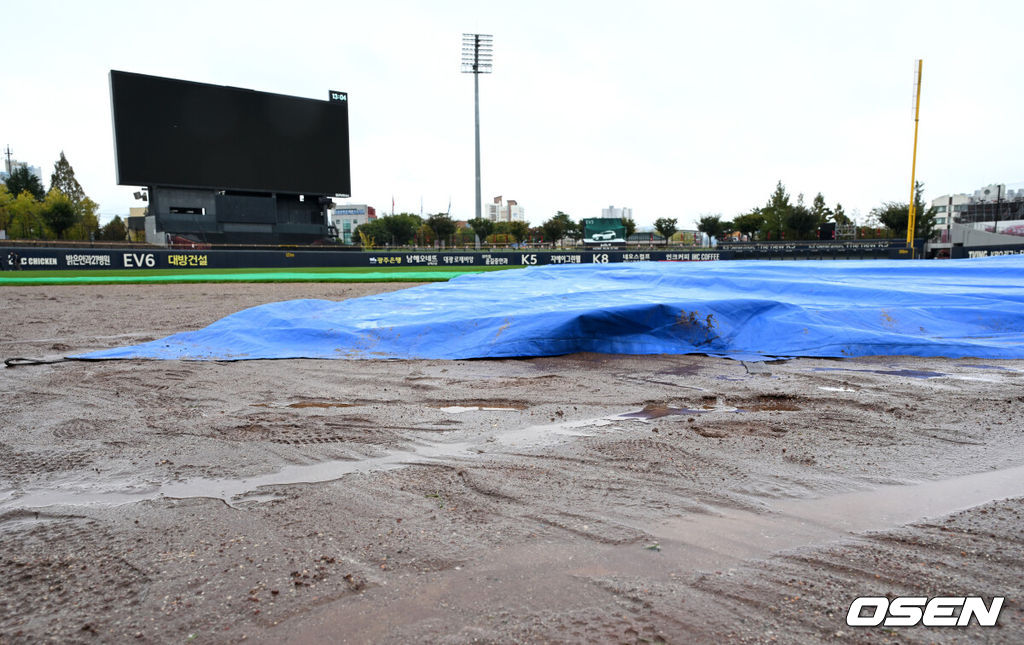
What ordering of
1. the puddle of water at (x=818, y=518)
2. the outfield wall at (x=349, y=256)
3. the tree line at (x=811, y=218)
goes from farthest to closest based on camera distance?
the tree line at (x=811, y=218) → the outfield wall at (x=349, y=256) → the puddle of water at (x=818, y=518)

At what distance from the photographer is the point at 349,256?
84.9ft

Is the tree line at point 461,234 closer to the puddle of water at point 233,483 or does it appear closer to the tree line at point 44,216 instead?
the tree line at point 44,216

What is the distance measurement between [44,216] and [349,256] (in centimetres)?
3685

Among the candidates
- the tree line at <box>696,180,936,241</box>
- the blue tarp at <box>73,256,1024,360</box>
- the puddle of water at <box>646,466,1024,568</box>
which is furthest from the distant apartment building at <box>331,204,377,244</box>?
the puddle of water at <box>646,466,1024,568</box>

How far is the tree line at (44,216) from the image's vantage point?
4566 cm

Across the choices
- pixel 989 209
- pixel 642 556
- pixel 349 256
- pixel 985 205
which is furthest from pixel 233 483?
pixel 985 205

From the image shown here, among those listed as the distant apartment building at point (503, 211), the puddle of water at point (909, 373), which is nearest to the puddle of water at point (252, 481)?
the puddle of water at point (909, 373)

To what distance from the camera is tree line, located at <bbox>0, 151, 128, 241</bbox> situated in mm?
45656

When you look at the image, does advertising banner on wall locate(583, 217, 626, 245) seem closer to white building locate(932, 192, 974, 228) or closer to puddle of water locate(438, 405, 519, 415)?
puddle of water locate(438, 405, 519, 415)

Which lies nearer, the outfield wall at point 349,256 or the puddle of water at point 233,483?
the puddle of water at point 233,483

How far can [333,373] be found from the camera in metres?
4.91

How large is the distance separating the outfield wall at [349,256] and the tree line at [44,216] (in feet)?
80.4

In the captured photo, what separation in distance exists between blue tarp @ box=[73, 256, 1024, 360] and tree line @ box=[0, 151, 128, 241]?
4599cm

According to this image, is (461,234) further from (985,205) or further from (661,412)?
(985,205)
